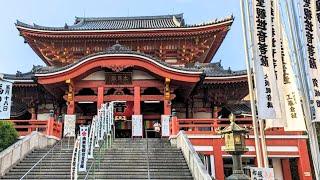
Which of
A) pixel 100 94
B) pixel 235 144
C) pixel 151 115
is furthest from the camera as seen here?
pixel 151 115

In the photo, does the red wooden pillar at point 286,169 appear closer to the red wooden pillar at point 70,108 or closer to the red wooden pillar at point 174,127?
the red wooden pillar at point 174,127

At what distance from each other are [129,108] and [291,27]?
1182cm

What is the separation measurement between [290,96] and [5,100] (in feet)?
27.6

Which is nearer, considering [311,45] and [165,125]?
[311,45]

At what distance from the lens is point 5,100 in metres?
10.7

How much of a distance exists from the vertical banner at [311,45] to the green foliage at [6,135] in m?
11.4

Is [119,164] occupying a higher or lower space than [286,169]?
higher

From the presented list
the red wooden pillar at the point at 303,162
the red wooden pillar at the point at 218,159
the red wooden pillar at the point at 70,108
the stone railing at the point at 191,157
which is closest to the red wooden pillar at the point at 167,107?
the stone railing at the point at 191,157

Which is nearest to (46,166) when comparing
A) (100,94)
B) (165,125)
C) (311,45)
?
(165,125)

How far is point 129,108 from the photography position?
19.7 meters

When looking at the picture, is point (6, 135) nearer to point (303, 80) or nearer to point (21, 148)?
point (21, 148)

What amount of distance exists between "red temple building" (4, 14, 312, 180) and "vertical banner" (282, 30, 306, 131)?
5582 mm

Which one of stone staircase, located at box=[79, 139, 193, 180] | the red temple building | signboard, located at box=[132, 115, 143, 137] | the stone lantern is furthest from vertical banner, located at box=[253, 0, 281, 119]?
signboard, located at box=[132, 115, 143, 137]

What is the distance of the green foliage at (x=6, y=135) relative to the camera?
1390 centimetres
